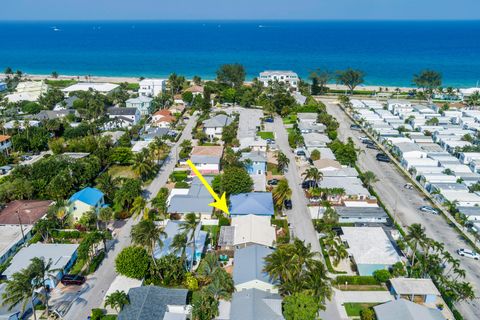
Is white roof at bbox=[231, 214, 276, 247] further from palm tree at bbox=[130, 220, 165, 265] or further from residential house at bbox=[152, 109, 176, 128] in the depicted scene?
residential house at bbox=[152, 109, 176, 128]

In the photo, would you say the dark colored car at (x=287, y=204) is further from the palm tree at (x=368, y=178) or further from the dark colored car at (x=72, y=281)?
the dark colored car at (x=72, y=281)

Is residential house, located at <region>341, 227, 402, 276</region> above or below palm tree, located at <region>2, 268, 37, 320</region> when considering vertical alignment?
above

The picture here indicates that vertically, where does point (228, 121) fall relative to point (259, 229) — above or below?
above

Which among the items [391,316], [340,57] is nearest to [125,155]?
[391,316]

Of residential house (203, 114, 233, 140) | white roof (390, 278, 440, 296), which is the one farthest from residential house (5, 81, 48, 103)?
white roof (390, 278, 440, 296)

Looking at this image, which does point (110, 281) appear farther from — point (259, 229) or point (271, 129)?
point (271, 129)

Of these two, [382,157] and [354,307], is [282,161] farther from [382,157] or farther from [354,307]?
[354,307]
